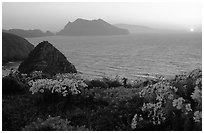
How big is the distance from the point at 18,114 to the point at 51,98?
56.9 inches

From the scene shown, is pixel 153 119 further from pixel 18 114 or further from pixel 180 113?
pixel 18 114

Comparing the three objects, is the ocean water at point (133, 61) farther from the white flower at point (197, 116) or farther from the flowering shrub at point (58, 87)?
the white flower at point (197, 116)

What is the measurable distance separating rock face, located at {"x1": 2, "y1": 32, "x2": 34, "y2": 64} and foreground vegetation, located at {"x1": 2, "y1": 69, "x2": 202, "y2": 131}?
56.6 m

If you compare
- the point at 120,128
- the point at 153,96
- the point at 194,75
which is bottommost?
the point at 120,128

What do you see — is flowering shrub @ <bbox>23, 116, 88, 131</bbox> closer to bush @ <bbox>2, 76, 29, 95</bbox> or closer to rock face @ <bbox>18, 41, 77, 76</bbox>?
bush @ <bbox>2, 76, 29, 95</bbox>

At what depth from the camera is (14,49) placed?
75.2 metres

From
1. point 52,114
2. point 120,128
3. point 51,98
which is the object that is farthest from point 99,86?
point 120,128

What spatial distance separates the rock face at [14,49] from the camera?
230ft

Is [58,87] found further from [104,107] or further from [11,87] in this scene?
[11,87]

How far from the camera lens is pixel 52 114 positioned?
1047cm

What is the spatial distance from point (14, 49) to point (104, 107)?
2673 inches

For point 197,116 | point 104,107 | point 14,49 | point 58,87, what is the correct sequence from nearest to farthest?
point 197,116 → point 104,107 → point 58,87 → point 14,49

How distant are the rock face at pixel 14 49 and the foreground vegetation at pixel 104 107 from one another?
56.6 metres

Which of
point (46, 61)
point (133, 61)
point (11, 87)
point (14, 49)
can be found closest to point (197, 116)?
point (11, 87)
